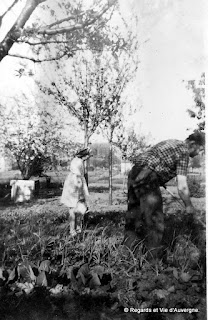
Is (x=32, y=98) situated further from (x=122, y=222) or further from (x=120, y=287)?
Result: (x=120, y=287)

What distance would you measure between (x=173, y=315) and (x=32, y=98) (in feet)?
7.23

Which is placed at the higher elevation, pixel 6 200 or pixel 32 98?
pixel 32 98

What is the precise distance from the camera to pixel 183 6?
2.64m

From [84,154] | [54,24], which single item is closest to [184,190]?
[84,154]

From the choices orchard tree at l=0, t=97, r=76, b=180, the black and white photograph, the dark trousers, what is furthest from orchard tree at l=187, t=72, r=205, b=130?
orchard tree at l=0, t=97, r=76, b=180

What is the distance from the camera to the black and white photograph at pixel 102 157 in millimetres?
2311

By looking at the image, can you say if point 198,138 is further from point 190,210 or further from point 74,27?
point 74,27

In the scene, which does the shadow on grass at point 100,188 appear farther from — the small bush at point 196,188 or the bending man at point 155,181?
the small bush at point 196,188

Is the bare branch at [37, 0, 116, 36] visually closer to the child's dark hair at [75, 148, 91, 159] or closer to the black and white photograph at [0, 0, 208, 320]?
the black and white photograph at [0, 0, 208, 320]

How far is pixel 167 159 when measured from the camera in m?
2.60

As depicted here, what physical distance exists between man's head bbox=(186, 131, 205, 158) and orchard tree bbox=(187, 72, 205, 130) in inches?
3.6

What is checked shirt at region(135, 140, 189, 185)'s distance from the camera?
256 centimetres

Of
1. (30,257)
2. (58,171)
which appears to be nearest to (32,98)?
(58,171)

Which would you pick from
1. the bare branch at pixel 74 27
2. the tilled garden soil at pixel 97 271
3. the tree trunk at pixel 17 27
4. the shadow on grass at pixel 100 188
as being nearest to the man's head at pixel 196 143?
the tilled garden soil at pixel 97 271
